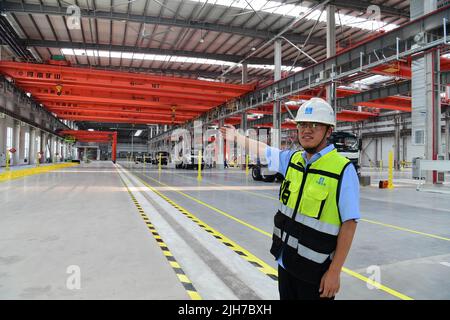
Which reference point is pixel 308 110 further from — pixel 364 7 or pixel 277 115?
pixel 277 115

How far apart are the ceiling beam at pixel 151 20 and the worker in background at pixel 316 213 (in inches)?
800

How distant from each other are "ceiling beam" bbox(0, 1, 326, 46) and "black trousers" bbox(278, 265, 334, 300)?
20555mm

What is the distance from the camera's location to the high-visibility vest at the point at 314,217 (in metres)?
1.79

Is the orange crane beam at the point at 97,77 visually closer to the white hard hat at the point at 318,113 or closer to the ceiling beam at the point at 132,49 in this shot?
the ceiling beam at the point at 132,49

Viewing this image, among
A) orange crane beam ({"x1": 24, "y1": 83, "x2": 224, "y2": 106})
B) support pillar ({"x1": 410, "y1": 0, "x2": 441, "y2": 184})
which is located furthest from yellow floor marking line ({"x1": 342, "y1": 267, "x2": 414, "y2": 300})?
orange crane beam ({"x1": 24, "y1": 83, "x2": 224, "y2": 106})

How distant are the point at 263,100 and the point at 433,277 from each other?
20.2 m

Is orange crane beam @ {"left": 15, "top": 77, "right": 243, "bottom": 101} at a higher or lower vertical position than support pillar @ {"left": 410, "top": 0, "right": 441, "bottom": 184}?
higher

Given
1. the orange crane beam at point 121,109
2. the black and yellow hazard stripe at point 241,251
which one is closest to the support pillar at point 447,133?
the orange crane beam at point 121,109

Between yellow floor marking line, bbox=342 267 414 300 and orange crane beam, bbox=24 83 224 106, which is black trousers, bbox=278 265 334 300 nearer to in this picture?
yellow floor marking line, bbox=342 267 414 300

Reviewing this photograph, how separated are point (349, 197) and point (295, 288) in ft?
2.21

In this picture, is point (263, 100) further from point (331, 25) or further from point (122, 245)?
point (122, 245)

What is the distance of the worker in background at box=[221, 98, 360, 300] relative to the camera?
178 centimetres
